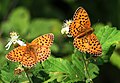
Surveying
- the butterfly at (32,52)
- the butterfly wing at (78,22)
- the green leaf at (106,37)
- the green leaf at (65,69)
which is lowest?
the green leaf at (65,69)

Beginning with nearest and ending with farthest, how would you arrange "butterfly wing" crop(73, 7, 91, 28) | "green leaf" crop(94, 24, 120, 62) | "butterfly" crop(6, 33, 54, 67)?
"butterfly" crop(6, 33, 54, 67) → "butterfly wing" crop(73, 7, 91, 28) → "green leaf" crop(94, 24, 120, 62)

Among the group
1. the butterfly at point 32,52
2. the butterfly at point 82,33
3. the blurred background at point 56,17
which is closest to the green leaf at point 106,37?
the butterfly at point 82,33

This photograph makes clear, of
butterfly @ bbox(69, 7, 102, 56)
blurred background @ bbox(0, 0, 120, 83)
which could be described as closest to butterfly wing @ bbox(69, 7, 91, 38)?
butterfly @ bbox(69, 7, 102, 56)

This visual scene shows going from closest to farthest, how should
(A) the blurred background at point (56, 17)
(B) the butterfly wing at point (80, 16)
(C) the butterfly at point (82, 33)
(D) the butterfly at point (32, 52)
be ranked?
(D) the butterfly at point (32, 52), (C) the butterfly at point (82, 33), (B) the butterfly wing at point (80, 16), (A) the blurred background at point (56, 17)

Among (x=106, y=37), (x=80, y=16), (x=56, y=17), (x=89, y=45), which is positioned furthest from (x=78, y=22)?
(x=56, y=17)

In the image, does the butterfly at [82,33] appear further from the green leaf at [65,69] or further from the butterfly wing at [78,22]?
the green leaf at [65,69]

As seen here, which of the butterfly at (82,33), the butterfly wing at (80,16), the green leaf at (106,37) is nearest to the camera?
the butterfly at (82,33)

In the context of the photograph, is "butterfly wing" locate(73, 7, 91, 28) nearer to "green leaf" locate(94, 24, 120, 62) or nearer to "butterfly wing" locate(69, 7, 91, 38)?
"butterfly wing" locate(69, 7, 91, 38)

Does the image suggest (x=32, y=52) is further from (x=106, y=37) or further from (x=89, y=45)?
(x=106, y=37)

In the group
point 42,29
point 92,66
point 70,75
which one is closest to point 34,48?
point 70,75
